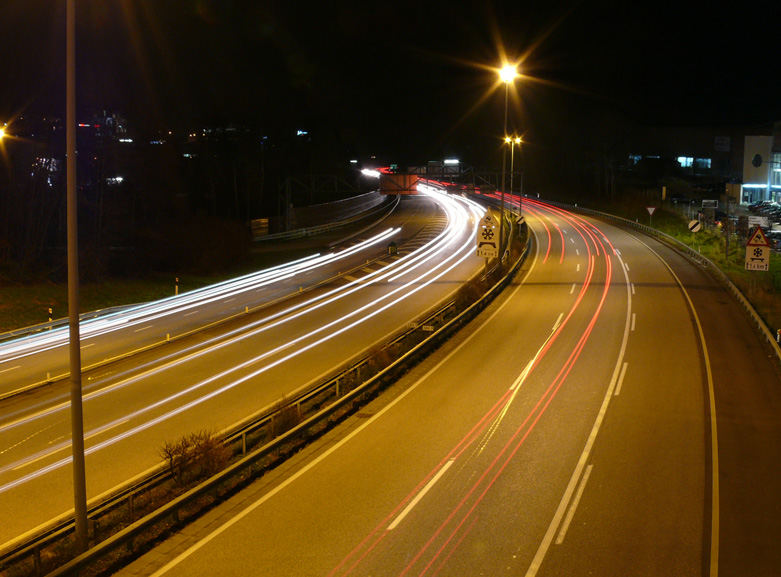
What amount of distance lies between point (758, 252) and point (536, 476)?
16679 millimetres

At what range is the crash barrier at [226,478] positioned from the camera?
9.33 meters

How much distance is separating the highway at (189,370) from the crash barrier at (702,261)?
1282cm

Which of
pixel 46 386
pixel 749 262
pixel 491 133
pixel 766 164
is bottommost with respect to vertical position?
pixel 46 386

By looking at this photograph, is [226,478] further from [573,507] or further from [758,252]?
Result: [758,252]

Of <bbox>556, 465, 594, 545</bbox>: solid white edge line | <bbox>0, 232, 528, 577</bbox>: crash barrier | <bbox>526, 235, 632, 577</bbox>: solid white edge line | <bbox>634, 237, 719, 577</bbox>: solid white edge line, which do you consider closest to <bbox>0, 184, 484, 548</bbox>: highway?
<bbox>0, 232, 528, 577</bbox>: crash barrier

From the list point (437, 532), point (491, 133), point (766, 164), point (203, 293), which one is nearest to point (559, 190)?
point (766, 164)

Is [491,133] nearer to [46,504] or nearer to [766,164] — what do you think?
[766,164]

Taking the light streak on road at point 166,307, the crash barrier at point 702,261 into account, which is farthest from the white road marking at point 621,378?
the light streak on road at point 166,307

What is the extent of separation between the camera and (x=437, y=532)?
10656 millimetres

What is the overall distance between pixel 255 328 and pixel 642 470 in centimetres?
1823

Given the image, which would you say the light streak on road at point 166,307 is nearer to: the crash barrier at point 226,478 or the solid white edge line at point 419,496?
the crash barrier at point 226,478

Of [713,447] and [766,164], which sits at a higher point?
[766,164]

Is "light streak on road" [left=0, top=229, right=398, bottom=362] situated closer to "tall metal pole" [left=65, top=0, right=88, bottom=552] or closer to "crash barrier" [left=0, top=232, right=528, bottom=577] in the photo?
"crash barrier" [left=0, top=232, right=528, bottom=577]

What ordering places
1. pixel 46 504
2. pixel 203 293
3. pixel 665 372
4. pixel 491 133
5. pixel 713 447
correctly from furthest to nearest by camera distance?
1. pixel 491 133
2. pixel 203 293
3. pixel 665 372
4. pixel 713 447
5. pixel 46 504
